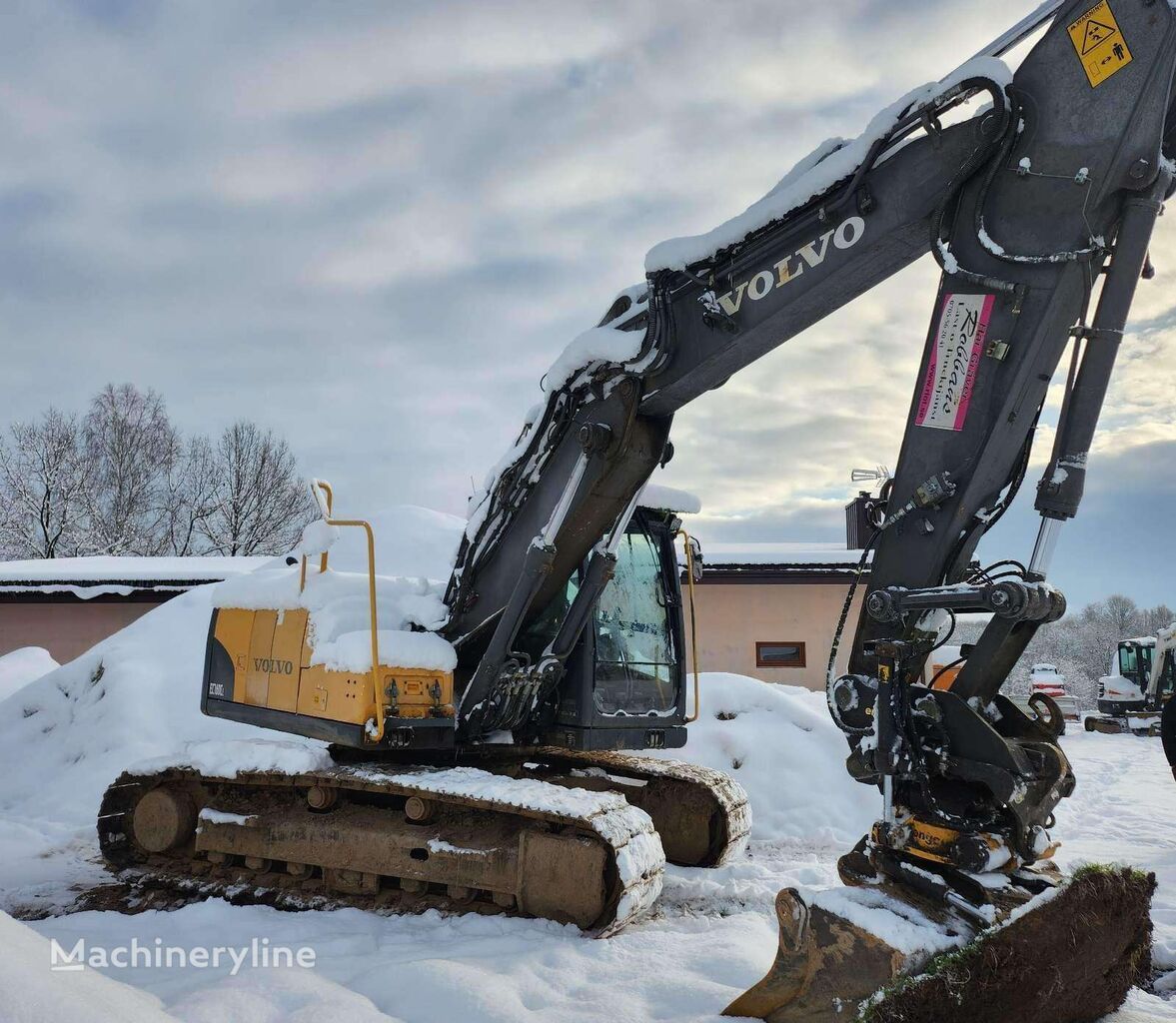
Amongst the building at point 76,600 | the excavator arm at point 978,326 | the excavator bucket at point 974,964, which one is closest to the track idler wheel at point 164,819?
the excavator bucket at point 974,964

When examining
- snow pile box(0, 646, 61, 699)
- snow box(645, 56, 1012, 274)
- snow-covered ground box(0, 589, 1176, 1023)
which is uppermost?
snow box(645, 56, 1012, 274)

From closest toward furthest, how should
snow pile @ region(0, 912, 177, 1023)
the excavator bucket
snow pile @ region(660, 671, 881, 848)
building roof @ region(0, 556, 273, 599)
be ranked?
snow pile @ region(0, 912, 177, 1023) < the excavator bucket < snow pile @ region(660, 671, 881, 848) < building roof @ region(0, 556, 273, 599)

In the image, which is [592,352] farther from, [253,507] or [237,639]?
[253,507]

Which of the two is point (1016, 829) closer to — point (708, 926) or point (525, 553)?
point (708, 926)

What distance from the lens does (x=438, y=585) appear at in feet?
20.8

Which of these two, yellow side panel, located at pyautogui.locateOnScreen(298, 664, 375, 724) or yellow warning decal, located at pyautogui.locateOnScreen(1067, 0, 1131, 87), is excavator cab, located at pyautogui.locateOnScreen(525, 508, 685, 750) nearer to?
yellow side panel, located at pyautogui.locateOnScreen(298, 664, 375, 724)

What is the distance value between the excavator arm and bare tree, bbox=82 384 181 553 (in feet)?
111

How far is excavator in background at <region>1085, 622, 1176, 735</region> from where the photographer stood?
2144 centimetres

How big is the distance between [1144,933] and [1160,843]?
192 inches

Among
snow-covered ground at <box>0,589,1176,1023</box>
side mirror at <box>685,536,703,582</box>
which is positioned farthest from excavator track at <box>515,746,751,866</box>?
side mirror at <box>685,536,703,582</box>

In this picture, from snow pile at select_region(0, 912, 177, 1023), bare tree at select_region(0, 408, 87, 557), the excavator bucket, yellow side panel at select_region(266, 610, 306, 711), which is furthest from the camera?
bare tree at select_region(0, 408, 87, 557)

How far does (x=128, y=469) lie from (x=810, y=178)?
3564 centimetres

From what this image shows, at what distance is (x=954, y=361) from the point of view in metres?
3.88

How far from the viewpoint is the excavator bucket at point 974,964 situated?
9.96ft
